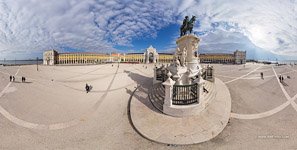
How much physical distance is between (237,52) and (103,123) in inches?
4022

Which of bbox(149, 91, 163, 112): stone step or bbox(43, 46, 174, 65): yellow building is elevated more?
bbox(43, 46, 174, 65): yellow building

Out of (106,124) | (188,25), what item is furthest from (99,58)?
(106,124)

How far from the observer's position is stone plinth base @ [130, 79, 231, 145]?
6.66 metres

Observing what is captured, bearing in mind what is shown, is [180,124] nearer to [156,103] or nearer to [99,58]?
[156,103]

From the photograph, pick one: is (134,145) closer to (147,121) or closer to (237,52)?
(147,121)

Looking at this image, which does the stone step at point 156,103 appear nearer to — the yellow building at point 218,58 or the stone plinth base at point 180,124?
the stone plinth base at point 180,124

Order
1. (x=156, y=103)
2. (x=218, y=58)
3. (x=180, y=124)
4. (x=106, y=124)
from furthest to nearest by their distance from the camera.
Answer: (x=218, y=58) < (x=156, y=103) < (x=106, y=124) < (x=180, y=124)

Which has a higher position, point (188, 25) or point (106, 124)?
point (188, 25)

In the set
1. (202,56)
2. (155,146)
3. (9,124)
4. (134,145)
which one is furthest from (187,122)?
(202,56)

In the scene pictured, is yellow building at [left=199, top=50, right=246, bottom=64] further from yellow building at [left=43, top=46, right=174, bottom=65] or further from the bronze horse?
the bronze horse

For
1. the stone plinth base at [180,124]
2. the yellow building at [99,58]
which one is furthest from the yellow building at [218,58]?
the stone plinth base at [180,124]

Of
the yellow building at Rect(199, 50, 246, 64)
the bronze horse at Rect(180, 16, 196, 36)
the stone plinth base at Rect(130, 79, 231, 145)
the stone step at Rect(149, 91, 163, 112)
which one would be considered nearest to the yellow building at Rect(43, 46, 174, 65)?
the yellow building at Rect(199, 50, 246, 64)

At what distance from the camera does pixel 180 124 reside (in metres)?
7.61

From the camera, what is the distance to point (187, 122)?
7770 millimetres
